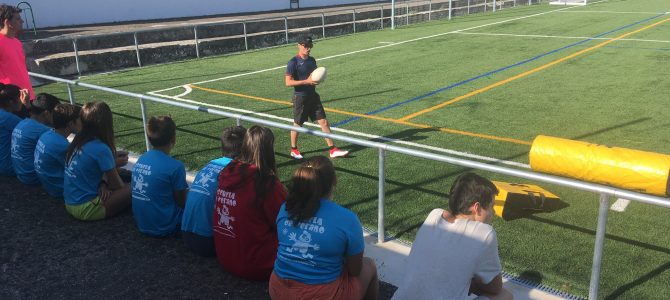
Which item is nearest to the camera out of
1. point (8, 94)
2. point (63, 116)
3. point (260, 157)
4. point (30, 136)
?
point (260, 157)

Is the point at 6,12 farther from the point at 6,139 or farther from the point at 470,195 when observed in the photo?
the point at 470,195

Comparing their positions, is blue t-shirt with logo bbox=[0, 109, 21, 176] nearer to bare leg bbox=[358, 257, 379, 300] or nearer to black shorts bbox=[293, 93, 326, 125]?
black shorts bbox=[293, 93, 326, 125]

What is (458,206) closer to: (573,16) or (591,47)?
(591,47)

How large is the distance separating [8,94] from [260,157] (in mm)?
4200

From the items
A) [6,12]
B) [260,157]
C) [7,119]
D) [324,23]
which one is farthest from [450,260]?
[324,23]

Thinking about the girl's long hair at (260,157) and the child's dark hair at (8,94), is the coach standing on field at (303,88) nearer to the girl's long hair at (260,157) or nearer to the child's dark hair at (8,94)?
the child's dark hair at (8,94)

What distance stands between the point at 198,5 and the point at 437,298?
93.2 ft

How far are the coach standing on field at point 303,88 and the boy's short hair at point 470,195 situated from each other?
4.43m

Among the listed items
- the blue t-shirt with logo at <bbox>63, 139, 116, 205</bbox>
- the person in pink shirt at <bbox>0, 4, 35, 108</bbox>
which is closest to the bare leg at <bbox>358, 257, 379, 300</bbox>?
the blue t-shirt with logo at <bbox>63, 139, 116, 205</bbox>

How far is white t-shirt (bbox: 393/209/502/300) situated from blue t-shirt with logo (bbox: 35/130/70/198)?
154 inches

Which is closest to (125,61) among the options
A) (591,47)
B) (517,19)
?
(591,47)

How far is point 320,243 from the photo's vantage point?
3.46 meters

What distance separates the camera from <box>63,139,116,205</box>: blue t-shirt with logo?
5180mm

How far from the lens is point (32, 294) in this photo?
432 centimetres
